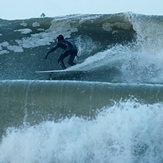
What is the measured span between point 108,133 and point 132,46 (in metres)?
4.08

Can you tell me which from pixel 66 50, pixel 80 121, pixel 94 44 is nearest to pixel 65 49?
pixel 66 50

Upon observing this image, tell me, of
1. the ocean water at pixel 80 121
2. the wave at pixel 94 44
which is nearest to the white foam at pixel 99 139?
the ocean water at pixel 80 121

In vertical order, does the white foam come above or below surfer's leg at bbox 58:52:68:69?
below

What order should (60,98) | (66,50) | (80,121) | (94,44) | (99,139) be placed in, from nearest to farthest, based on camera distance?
(99,139), (80,121), (60,98), (66,50), (94,44)

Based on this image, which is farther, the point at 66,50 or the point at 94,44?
the point at 94,44

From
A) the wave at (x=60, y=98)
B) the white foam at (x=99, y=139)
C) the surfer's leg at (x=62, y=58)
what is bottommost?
the white foam at (x=99, y=139)

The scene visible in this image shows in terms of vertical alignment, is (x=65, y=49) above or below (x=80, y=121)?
above

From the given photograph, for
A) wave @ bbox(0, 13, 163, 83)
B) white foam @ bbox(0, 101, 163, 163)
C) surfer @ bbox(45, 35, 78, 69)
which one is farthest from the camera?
surfer @ bbox(45, 35, 78, 69)

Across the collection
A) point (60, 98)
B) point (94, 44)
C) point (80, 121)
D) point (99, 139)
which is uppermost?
point (94, 44)

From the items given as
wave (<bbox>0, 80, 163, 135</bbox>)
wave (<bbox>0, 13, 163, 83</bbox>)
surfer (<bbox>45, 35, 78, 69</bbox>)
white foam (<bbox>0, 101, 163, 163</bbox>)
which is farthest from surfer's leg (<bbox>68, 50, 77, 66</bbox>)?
white foam (<bbox>0, 101, 163, 163</bbox>)

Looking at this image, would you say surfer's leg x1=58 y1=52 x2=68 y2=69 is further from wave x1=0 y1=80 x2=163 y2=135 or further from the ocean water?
wave x1=0 y1=80 x2=163 y2=135

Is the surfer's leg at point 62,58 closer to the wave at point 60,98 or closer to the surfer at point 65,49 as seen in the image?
the surfer at point 65,49

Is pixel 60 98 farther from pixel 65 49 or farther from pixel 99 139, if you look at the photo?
pixel 65 49

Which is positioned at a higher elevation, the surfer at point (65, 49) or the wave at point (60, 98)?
the surfer at point (65, 49)
